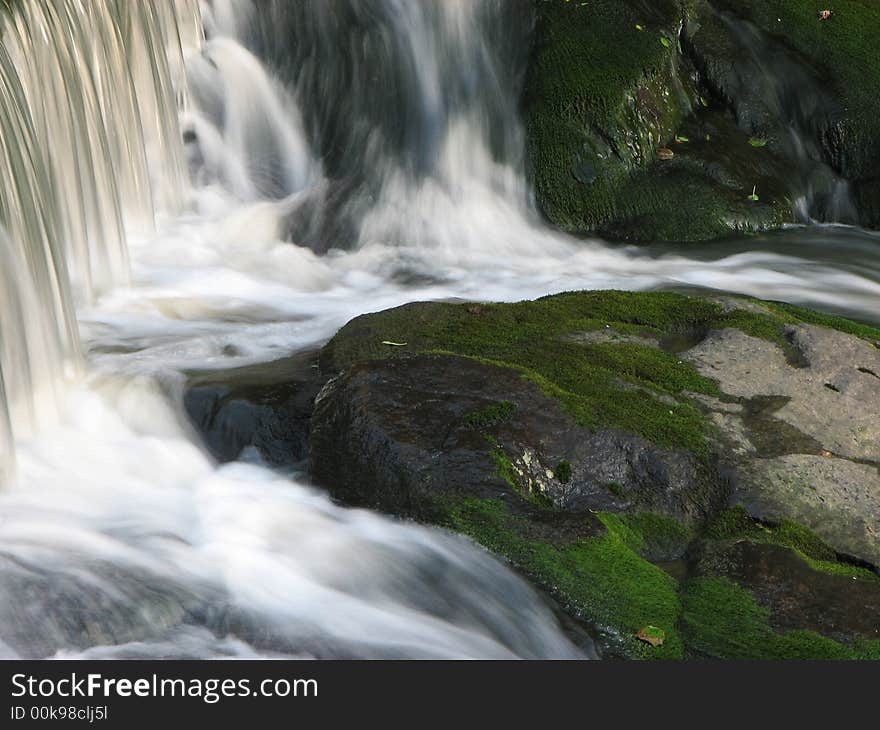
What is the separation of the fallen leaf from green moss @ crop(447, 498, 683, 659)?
0.05ft

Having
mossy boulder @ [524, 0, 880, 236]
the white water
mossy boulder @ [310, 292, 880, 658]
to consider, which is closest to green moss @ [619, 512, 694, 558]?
mossy boulder @ [310, 292, 880, 658]

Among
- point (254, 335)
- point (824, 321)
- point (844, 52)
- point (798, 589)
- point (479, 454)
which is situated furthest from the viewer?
point (844, 52)

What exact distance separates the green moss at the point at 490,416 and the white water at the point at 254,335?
1.56 ft

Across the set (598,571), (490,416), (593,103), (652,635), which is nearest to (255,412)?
(490,416)

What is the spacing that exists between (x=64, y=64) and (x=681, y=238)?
4377 millimetres

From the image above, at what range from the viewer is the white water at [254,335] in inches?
162

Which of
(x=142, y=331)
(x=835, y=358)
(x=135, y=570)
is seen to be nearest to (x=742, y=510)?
(x=835, y=358)

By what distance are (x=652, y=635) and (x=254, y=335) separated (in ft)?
11.1

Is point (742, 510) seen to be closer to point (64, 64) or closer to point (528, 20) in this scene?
point (64, 64)

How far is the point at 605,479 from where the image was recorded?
464 centimetres

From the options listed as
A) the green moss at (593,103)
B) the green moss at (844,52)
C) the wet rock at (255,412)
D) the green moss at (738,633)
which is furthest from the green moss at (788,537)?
the green moss at (844,52)

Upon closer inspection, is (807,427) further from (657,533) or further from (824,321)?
(824,321)

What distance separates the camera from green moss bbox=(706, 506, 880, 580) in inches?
170

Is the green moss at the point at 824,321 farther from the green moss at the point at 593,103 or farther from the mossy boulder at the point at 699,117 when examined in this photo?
the green moss at the point at 593,103
